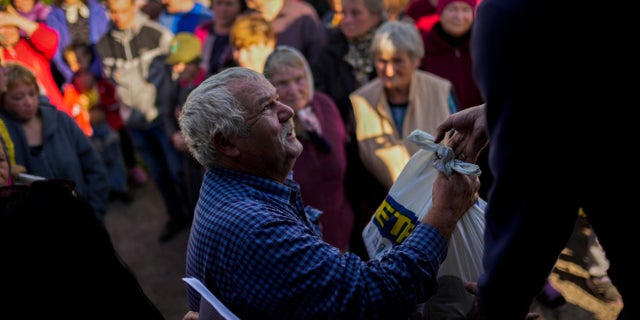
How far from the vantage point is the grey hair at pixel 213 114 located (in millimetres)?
1659

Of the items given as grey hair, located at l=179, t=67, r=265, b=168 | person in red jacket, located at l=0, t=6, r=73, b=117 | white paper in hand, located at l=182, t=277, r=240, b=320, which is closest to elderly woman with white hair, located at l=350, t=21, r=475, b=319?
grey hair, located at l=179, t=67, r=265, b=168

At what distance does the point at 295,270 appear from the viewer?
1418 millimetres

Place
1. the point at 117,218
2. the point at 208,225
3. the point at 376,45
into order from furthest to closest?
the point at 117,218
the point at 376,45
the point at 208,225

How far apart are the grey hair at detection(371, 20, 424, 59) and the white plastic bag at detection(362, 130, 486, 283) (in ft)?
5.67

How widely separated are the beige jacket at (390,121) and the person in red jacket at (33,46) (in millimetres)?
2551

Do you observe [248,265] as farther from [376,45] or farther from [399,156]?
[376,45]

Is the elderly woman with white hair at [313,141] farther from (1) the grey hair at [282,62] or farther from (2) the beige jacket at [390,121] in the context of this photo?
(2) the beige jacket at [390,121]

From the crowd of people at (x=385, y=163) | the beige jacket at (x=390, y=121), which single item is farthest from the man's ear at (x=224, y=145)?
the beige jacket at (x=390, y=121)

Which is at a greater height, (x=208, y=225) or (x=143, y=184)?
(x=208, y=225)

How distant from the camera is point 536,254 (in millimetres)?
1143

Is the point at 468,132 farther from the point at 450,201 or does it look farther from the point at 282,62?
the point at 282,62

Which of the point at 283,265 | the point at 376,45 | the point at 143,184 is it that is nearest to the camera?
the point at 283,265

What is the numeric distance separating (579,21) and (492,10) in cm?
15

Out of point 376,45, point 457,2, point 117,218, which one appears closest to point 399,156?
point 376,45
